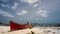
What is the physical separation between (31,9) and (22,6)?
15cm

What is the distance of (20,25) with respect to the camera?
2.06m

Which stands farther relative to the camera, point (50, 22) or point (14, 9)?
point (50, 22)

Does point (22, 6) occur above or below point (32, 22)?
above

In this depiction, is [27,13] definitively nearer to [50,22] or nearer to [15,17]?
[15,17]

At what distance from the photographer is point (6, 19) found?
1928mm

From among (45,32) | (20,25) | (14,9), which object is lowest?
(45,32)

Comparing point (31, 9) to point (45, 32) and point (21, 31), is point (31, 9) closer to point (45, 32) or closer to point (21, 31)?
point (21, 31)

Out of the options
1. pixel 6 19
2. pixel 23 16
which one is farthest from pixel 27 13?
pixel 6 19

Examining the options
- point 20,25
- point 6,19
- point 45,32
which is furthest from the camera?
point 45,32

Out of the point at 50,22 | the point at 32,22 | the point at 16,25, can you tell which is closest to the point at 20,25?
the point at 16,25

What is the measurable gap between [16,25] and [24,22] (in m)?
0.14

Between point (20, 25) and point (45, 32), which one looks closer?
point (20, 25)

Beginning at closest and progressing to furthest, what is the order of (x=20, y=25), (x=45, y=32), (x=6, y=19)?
(x=6, y=19) → (x=20, y=25) → (x=45, y=32)

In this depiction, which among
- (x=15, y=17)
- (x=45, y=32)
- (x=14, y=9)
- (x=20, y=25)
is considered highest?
(x=14, y=9)
